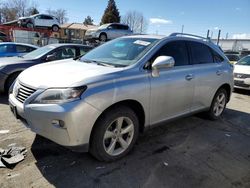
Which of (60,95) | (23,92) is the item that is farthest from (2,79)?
(60,95)

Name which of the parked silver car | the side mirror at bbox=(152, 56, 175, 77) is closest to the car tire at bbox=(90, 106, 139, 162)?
the side mirror at bbox=(152, 56, 175, 77)

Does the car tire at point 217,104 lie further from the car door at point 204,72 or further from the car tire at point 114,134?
the car tire at point 114,134

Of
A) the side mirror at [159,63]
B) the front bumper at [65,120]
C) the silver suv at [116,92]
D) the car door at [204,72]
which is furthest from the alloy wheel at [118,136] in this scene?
the car door at [204,72]

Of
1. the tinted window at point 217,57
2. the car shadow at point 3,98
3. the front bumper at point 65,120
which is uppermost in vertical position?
the tinted window at point 217,57

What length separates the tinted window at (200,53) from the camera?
4.23 metres

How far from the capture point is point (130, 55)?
3.51m

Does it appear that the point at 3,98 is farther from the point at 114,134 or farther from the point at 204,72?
the point at 204,72

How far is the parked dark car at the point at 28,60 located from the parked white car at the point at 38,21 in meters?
19.8

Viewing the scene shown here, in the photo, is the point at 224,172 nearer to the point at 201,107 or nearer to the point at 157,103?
the point at 157,103

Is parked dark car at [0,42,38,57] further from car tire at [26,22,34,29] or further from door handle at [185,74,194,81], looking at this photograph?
car tire at [26,22,34,29]

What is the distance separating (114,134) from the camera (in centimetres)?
310

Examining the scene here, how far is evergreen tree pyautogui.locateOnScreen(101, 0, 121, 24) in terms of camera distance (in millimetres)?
49828

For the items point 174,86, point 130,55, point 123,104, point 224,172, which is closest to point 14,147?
point 123,104

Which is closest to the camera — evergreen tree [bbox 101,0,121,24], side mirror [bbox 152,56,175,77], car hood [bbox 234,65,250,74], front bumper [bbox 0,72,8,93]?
side mirror [bbox 152,56,175,77]
